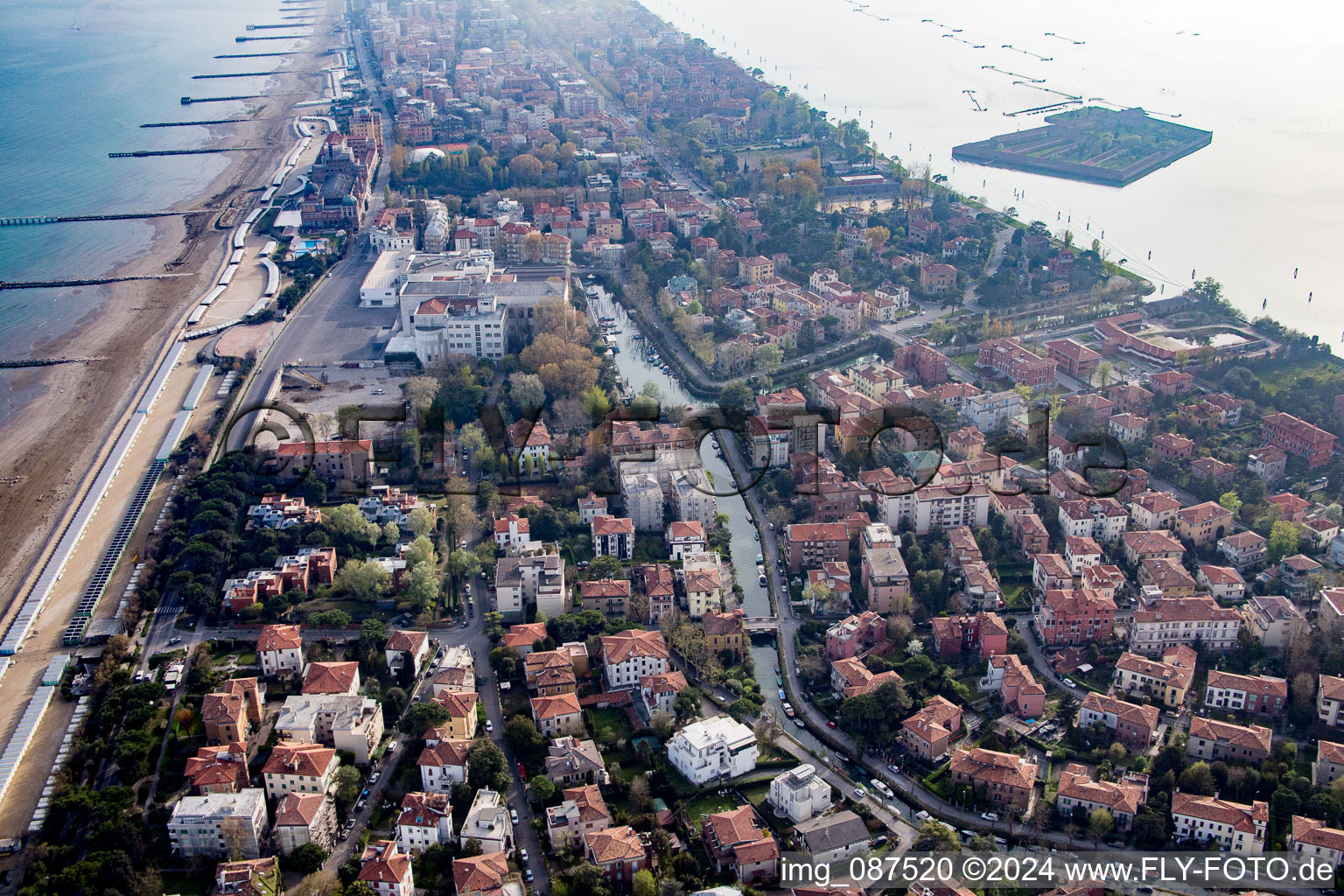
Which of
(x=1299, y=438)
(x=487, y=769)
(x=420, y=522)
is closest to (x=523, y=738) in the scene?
(x=487, y=769)

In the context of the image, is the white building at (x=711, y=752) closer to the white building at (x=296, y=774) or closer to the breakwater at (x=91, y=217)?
the white building at (x=296, y=774)

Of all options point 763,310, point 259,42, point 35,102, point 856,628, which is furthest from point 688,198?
point 259,42

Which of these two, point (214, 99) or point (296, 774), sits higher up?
point (214, 99)

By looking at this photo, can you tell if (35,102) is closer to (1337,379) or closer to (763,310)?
(763,310)

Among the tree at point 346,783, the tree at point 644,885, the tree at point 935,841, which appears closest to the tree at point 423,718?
the tree at point 346,783

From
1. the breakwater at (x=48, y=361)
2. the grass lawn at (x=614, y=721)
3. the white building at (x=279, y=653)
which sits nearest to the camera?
the grass lawn at (x=614, y=721)

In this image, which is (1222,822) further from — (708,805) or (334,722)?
(334,722)

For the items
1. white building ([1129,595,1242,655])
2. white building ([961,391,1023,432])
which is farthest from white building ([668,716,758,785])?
white building ([961,391,1023,432])
